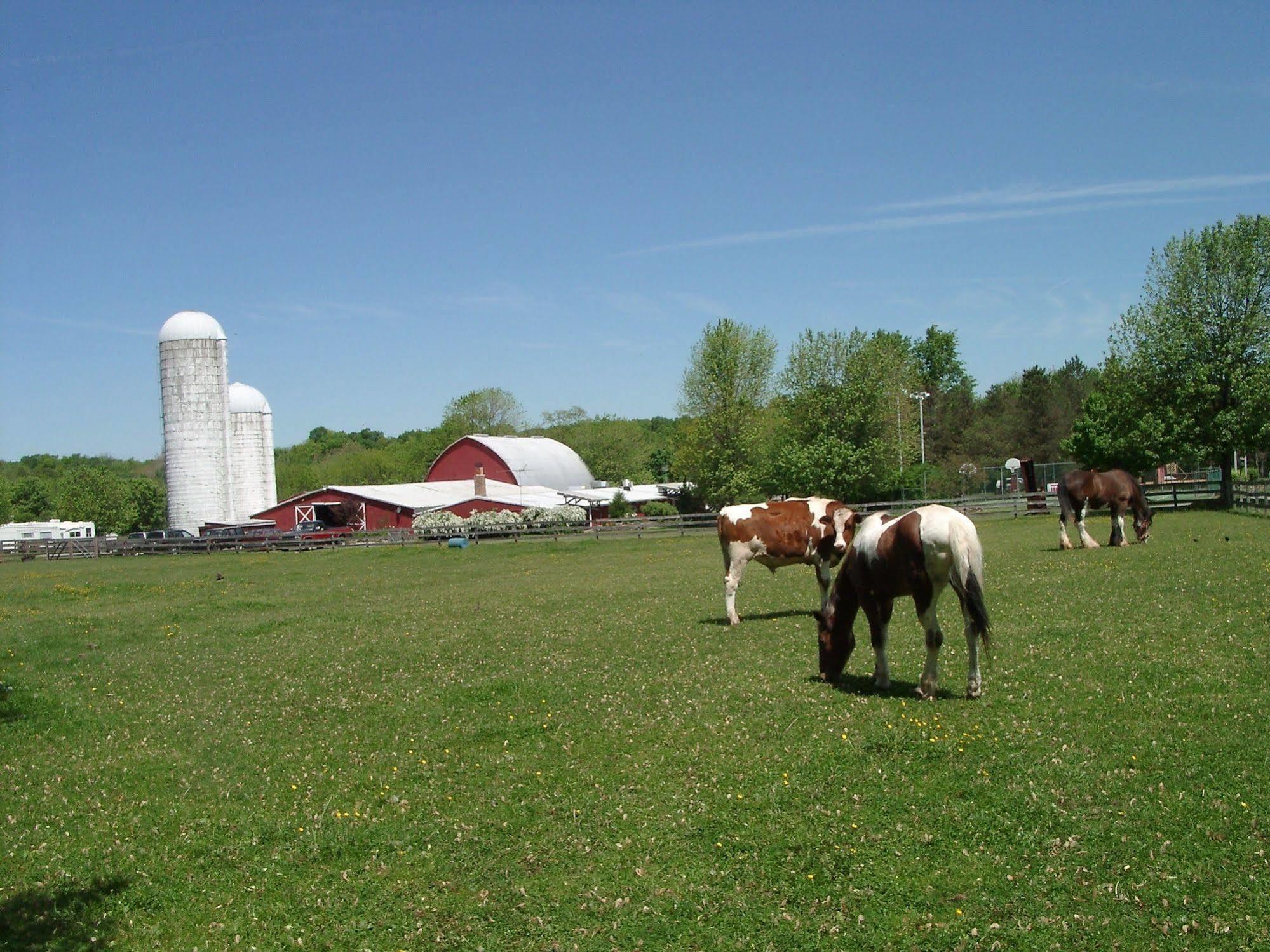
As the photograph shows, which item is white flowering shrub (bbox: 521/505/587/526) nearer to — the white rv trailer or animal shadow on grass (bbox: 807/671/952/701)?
the white rv trailer

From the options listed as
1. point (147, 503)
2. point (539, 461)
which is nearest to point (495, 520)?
point (539, 461)

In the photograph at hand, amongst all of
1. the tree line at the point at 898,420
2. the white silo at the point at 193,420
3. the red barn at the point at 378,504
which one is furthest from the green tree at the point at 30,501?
the red barn at the point at 378,504

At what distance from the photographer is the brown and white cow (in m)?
18.7

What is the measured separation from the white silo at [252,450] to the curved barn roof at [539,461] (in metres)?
16.4

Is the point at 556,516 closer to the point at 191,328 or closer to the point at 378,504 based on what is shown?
the point at 378,504

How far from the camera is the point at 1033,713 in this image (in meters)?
10.3

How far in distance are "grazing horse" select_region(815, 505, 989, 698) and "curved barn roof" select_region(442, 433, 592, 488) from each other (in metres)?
81.9

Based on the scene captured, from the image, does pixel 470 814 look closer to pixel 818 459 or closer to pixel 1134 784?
pixel 1134 784

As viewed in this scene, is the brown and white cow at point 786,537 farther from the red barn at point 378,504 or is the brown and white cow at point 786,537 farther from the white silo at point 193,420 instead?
the white silo at point 193,420

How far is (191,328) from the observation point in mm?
78875

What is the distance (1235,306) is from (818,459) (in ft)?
85.8

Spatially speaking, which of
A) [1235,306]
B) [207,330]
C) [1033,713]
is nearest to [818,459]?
[1235,306]

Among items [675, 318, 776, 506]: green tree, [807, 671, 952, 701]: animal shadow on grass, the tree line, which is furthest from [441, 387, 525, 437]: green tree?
[807, 671, 952, 701]: animal shadow on grass

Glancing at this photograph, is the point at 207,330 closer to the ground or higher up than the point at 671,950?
higher up
